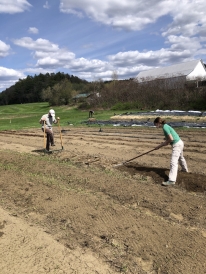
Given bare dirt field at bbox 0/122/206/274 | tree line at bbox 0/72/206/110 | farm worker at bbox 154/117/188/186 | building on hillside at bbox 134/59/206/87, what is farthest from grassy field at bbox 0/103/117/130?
farm worker at bbox 154/117/188/186

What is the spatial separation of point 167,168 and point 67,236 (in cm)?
469

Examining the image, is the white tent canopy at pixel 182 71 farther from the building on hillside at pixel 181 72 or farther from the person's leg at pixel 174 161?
the person's leg at pixel 174 161

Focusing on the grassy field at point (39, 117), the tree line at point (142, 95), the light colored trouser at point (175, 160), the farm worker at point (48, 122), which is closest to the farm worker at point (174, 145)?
the light colored trouser at point (175, 160)

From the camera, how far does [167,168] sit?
8617 mm

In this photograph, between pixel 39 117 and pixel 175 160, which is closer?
pixel 175 160

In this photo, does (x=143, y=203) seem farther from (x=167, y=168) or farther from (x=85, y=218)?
(x=167, y=168)

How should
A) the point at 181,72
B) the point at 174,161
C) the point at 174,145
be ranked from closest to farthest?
the point at 174,161 < the point at 174,145 < the point at 181,72

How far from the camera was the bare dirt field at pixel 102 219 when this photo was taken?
4070mm

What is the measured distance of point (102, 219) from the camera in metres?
5.31

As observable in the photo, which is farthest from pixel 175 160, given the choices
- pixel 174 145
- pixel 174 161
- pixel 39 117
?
pixel 39 117

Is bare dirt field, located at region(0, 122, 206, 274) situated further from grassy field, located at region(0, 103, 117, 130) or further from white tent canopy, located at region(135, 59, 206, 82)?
white tent canopy, located at region(135, 59, 206, 82)

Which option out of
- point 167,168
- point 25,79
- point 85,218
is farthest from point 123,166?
point 25,79

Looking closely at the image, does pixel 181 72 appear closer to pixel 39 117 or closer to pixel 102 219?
pixel 39 117

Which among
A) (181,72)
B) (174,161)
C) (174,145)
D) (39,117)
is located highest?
(181,72)
